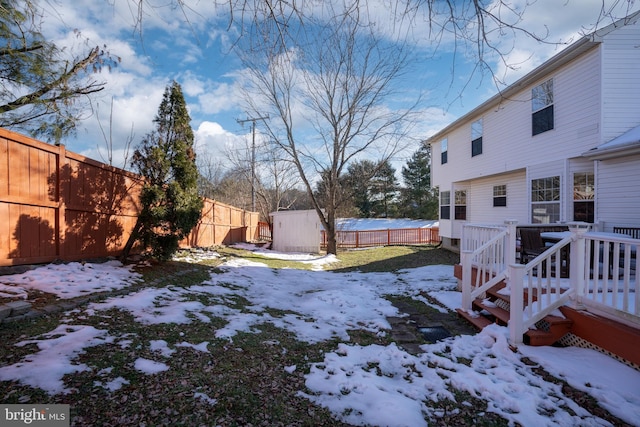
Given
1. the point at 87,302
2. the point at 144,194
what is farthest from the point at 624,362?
the point at 144,194

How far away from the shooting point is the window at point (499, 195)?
10617mm

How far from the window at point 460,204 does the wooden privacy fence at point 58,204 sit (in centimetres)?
1214

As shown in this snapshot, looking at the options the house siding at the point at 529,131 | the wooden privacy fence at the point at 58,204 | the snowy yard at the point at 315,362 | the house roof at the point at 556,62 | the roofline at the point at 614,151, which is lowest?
the snowy yard at the point at 315,362

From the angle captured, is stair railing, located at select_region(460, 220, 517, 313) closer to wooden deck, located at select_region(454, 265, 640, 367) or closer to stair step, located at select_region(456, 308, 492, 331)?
stair step, located at select_region(456, 308, 492, 331)

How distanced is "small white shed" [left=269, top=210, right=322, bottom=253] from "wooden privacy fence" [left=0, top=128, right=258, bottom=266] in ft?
28.3

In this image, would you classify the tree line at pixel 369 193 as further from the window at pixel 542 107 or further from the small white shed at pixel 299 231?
the window at pixel 542 107

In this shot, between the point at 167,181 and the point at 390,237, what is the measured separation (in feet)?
50.2

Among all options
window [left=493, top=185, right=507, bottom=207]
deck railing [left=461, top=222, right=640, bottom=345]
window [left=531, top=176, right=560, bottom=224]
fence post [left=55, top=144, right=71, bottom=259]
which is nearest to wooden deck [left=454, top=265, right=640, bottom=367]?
deck railing [left=461, top=222, right=640, bottom=345]

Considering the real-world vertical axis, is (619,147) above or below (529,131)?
below

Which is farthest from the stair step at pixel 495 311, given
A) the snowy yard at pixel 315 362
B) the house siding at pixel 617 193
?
the house siding at pixel 617 193

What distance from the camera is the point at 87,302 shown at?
12.1 ft

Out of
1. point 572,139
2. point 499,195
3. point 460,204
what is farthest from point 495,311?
point 460,204

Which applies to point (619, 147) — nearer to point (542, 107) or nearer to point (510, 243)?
point (542, 107)

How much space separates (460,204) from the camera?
13.3m
